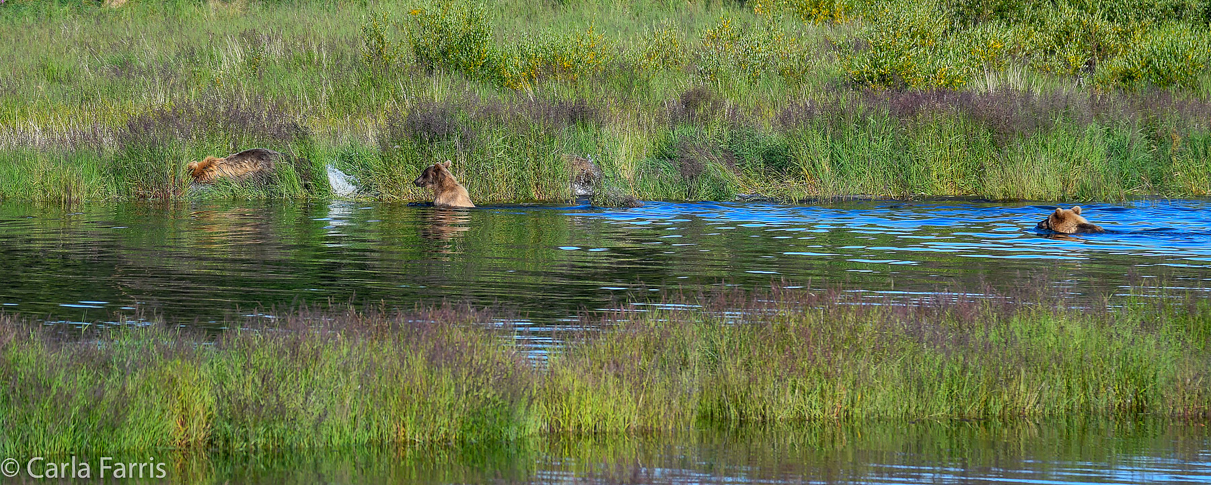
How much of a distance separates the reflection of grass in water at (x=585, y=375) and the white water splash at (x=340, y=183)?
13.7 meters

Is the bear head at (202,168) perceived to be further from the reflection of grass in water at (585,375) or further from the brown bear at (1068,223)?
the reflection of grass in water at (585,375)

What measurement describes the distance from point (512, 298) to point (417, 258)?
3.13 meters

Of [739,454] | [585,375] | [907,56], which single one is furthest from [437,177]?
[739,454]

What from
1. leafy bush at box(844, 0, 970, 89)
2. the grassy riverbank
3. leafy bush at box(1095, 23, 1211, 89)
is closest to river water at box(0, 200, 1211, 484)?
the grassy riverbank

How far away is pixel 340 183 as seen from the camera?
843 inches

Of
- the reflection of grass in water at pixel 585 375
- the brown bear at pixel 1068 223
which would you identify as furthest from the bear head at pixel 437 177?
the reflection of grass in water at pixel 585 375

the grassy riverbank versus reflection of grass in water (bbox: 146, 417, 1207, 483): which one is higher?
the grassy riverbank

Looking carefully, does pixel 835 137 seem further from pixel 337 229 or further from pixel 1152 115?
pixel 337 229

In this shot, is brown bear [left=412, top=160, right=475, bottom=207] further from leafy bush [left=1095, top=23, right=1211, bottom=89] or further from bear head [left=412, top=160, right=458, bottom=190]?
leafy bush [left=1095, top=23, right=1211, bottom=89]

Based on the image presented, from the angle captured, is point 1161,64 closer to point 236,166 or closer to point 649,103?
point 649,103

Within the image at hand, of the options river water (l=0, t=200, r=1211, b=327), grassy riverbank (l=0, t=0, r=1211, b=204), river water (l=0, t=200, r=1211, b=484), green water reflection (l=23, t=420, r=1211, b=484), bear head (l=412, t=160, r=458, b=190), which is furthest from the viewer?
grassy riverbank (l=0, t=0, r=1211, b=204)

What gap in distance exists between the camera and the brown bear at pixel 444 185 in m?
18.8

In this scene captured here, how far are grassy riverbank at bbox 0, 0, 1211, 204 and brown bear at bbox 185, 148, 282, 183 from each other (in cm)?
34

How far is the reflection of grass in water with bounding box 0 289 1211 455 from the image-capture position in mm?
5836
